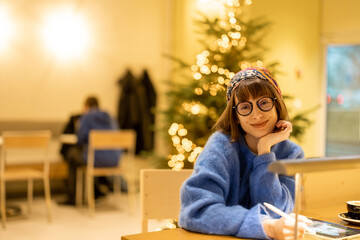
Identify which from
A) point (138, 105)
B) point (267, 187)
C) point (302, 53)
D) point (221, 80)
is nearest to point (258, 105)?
point (267, 187)

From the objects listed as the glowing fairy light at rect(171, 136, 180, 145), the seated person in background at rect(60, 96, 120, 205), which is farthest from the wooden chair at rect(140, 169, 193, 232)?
the seated person in background at rect(60, 96, 120, 205)

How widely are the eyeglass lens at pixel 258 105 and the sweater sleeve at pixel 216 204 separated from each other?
0.11 m

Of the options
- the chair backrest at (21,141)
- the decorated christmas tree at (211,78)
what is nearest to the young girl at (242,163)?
the decorated christmas tree at (211,78)

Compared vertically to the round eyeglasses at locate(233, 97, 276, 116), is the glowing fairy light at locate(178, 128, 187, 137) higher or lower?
lower

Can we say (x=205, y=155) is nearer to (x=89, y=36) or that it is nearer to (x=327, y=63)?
(x=327, y=63)

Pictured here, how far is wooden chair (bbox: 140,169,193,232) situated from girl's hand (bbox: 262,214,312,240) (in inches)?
28.0

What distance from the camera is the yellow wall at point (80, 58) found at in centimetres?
593

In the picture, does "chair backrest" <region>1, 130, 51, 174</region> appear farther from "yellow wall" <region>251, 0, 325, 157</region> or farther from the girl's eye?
the girl's eye

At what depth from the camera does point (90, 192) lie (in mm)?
4871

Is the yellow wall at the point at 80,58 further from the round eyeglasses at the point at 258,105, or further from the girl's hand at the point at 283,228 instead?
the girl's hand at the point at 283,228

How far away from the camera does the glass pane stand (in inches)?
222

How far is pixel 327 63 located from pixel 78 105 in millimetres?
3287

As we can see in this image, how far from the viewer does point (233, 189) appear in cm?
142

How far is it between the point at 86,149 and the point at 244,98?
13.0 ft
